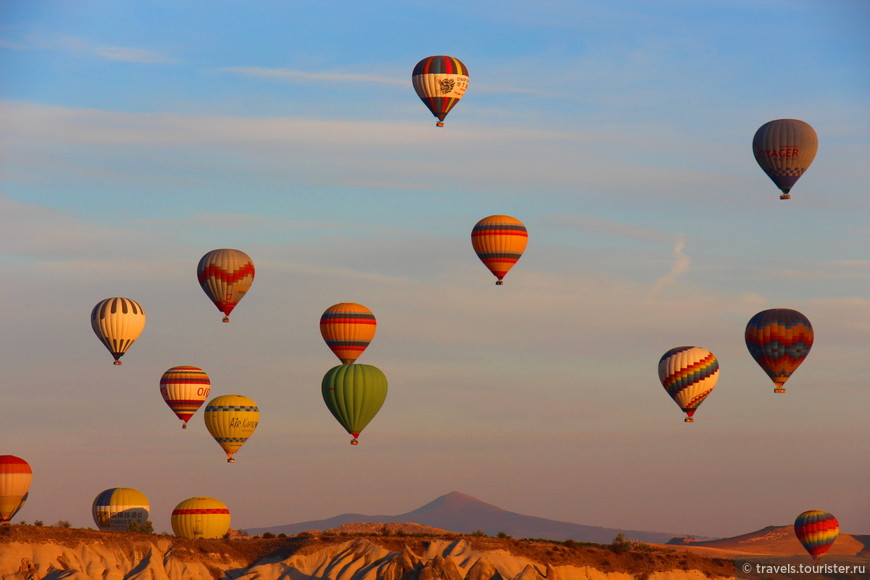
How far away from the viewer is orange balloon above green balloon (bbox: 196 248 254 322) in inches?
4082

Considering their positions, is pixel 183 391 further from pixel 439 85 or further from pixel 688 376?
pixel 688 376

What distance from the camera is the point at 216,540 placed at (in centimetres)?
8756

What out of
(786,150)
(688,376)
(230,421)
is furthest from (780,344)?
(230,421)

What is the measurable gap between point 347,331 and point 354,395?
6.61 metres

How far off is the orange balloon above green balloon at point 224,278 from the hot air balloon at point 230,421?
6.40 m

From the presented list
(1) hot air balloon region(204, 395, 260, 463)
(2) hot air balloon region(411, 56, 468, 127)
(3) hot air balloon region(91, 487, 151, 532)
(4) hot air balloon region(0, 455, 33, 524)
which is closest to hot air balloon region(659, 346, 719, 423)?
(2) hot air balloon region(411, 56, 468, 127)

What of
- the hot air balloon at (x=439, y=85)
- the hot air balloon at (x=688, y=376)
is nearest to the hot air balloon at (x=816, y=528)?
the hot air balloon at (x=688, y=376)

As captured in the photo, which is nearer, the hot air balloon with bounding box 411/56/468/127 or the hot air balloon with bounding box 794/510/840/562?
the hot air balloon with bounding box 411/56/468/127

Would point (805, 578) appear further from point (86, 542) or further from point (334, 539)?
point (86, 542)

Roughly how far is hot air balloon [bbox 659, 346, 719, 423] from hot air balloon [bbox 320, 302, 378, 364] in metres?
21.3

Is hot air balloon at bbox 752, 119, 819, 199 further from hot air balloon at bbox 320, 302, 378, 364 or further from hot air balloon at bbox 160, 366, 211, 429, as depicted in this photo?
hot air balloon at bbox 160, 366, 211, 429

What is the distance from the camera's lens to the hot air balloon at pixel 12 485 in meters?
90.9

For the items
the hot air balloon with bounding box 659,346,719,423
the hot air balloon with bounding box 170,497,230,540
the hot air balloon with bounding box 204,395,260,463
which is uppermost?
the hot air balloon with bounding box 659,346,719,423

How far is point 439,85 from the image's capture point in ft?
336
